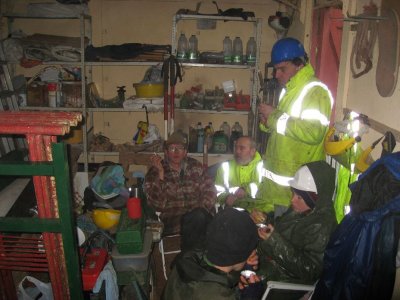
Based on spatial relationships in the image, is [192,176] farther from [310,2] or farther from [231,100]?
[310,2]

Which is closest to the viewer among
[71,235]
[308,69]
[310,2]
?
[71,235]

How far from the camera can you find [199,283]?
63.4 inches

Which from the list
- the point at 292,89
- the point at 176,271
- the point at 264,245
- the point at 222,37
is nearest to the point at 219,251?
the point at 176,271

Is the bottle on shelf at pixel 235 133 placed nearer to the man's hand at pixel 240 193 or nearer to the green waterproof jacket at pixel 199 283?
the man's hand at pixel 240 193

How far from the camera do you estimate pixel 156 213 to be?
360 cm

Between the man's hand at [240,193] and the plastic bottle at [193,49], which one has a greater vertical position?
the plastic bottle at [193,49]

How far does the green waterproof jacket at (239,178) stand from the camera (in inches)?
137

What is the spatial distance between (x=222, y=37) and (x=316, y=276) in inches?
168

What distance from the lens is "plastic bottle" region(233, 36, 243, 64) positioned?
5207 millimetres

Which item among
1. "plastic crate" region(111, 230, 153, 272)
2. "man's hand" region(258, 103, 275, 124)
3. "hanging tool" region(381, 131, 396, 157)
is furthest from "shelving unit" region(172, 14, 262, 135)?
"hanging tool" region(381, 131, 396, 157)

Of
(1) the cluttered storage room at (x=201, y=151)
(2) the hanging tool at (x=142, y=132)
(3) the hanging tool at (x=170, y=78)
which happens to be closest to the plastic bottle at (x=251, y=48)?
(1) the cluttered storage room at (x=201, y=151)

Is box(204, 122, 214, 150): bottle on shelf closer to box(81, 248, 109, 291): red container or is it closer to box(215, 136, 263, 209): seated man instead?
box(215, 136, 263, 209): seated man

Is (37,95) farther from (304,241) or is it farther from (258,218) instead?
A: (304,241)

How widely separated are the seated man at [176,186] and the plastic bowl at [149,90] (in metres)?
1.88
